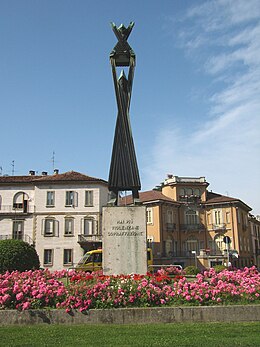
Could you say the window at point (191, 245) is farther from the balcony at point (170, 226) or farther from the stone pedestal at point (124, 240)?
the stone pedestal at point (124, 240)

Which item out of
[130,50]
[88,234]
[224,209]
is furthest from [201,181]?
[130,50]

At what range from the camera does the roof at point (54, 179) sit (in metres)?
48.8

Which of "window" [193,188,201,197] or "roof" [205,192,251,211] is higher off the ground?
"window" [193,188,201,197]

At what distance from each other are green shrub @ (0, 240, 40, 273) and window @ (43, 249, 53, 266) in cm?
2580

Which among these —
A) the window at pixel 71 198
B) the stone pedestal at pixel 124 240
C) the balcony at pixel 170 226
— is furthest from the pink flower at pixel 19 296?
the balcony at pixel 170 226

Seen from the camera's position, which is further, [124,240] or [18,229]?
[18,229]

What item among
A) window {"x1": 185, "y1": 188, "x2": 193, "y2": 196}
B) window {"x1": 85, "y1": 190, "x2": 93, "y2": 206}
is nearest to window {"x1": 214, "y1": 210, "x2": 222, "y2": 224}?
window {"x1": 185, "y1": 188, "x2": 193, "y2": 196}

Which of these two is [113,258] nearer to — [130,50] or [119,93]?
[119,93]

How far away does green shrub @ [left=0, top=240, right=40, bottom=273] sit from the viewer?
65.8 feet

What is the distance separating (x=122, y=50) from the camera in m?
14.5

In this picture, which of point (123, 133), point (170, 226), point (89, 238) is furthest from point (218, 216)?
point (123, 133)

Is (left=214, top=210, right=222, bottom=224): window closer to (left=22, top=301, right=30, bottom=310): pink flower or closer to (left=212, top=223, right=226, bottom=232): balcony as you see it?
(left=212, top=223, right=226, bottom=232): balcony

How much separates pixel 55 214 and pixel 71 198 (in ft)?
8.90

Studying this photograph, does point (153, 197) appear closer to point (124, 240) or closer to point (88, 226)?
point (88, 226)
